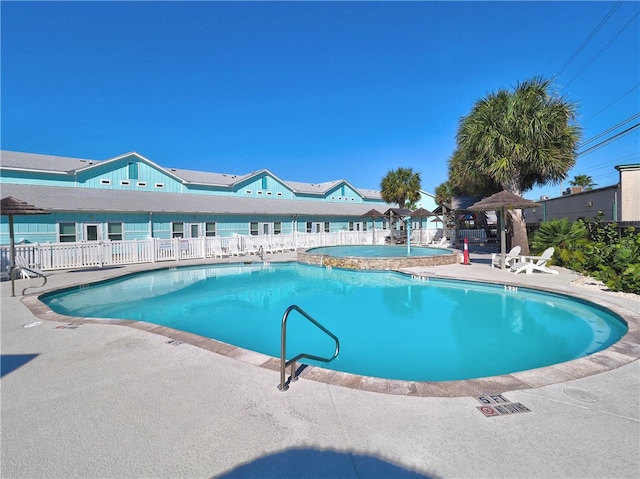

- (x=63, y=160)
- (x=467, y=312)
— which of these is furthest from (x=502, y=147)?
(x=63, y=160)

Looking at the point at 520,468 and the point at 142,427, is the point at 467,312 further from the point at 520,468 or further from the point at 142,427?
the point at 142,427

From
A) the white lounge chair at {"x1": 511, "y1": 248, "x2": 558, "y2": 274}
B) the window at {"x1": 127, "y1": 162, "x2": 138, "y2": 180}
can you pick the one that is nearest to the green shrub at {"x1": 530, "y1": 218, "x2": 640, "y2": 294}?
the white lounge chair at {"x1": 511, "y1": 248, "x2": 558, "y2": 274}

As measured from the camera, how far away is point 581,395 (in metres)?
Result: 3.24

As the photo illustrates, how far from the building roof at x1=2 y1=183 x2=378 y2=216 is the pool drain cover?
2092 centimetres

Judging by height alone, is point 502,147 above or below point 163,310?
above

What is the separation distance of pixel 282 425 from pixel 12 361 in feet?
13.6

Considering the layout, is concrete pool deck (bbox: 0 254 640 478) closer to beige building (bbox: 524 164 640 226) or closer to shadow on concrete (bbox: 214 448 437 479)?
shadow on concrete (bbox: 214 448 437 479)

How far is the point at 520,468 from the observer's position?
2227 millimetres

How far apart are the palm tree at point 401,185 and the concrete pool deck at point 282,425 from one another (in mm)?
28726

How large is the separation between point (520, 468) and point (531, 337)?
17.1 feet

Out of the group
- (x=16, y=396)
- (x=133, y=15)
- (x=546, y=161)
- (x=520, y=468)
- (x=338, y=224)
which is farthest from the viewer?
(x=338, y=224)

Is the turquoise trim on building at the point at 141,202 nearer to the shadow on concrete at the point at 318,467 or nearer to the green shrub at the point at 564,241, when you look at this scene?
the green shrub at the point at 564,241

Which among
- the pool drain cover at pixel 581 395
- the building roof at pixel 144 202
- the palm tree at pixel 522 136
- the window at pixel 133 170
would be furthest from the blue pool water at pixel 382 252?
the window at pixel 133 170

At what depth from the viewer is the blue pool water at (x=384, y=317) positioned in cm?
555
